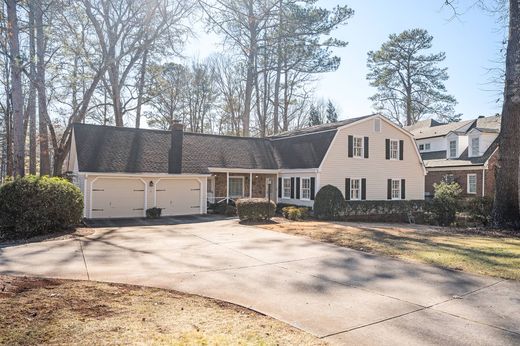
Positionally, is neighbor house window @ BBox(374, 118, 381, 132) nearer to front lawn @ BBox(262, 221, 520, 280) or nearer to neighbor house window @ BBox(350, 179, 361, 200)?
neighbor house window @ BBox(350, 179, 361, 200)

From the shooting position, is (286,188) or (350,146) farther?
(286,188)

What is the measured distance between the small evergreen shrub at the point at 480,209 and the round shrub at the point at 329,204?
6315mm

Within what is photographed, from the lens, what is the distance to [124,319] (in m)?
4.63

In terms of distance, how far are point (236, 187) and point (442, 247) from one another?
15052mm

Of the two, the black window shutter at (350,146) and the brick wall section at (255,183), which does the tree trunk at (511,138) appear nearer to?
the black window shutter at (350,146)

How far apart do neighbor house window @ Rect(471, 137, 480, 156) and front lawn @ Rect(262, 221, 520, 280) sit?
15748 mm

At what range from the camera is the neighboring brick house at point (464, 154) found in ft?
84.7

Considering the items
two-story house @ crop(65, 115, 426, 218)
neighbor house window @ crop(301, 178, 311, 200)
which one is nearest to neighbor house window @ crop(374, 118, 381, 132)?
two-story house @ crop(65, 115, 426, 218)

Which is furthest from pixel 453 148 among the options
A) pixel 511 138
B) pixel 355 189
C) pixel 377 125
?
pixel 511 138

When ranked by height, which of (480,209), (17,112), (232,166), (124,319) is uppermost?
(17,112)

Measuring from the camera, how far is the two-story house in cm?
1912

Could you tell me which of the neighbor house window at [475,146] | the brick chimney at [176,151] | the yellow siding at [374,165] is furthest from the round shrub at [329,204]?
the neighbor house window at [475,146]

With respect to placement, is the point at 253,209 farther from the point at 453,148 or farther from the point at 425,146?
the point at 425,146

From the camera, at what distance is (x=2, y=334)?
3.93 meters
